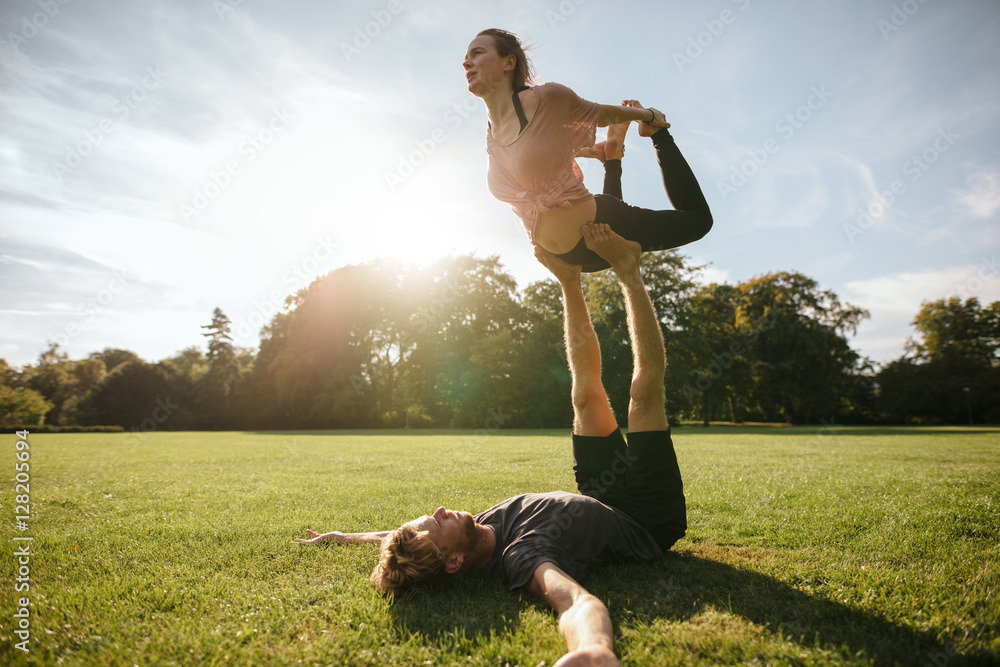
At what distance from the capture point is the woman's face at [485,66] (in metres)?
3.26

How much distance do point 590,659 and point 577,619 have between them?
0.83ft

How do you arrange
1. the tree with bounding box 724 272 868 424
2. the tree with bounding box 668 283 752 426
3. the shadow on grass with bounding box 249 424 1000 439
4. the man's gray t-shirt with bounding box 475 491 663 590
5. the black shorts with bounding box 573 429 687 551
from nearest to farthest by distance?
1. the man's gray t-shirt with bounding box 475 491 663 590
2. the black shorts with bounding box 573 429 687 551
3. the shadow on grass with bounding box 249 424 1000 439
4. the tree with bounding box 668 283 752 426
5. the tree with bounding box 724 272 868 424

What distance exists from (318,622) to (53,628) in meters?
1.20

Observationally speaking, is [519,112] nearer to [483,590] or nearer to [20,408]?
[483,590]

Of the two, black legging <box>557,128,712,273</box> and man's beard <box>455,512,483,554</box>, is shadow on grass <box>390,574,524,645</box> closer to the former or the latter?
man's beard <box>455,512,483,554</box>

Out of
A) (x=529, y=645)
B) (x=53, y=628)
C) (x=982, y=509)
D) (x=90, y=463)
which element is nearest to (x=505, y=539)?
(x=529, y=645)

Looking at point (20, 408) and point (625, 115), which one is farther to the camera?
point (20, 408)

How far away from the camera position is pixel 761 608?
243cm

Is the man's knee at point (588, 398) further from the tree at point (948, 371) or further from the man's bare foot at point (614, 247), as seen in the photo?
the tree at point (948, 371)

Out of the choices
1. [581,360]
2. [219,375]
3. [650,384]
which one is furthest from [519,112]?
[219,375]

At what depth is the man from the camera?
2762mm

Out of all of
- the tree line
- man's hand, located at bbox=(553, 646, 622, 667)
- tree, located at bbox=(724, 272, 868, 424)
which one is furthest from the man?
tree, located at bbox=(724, 272, 868, 424)

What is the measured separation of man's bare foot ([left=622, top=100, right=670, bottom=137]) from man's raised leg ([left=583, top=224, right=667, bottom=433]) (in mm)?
1000

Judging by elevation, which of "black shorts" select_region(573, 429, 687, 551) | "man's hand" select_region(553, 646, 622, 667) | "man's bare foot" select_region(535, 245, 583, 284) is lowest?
"man's hand" select_region(553, 646, 622, 667)
